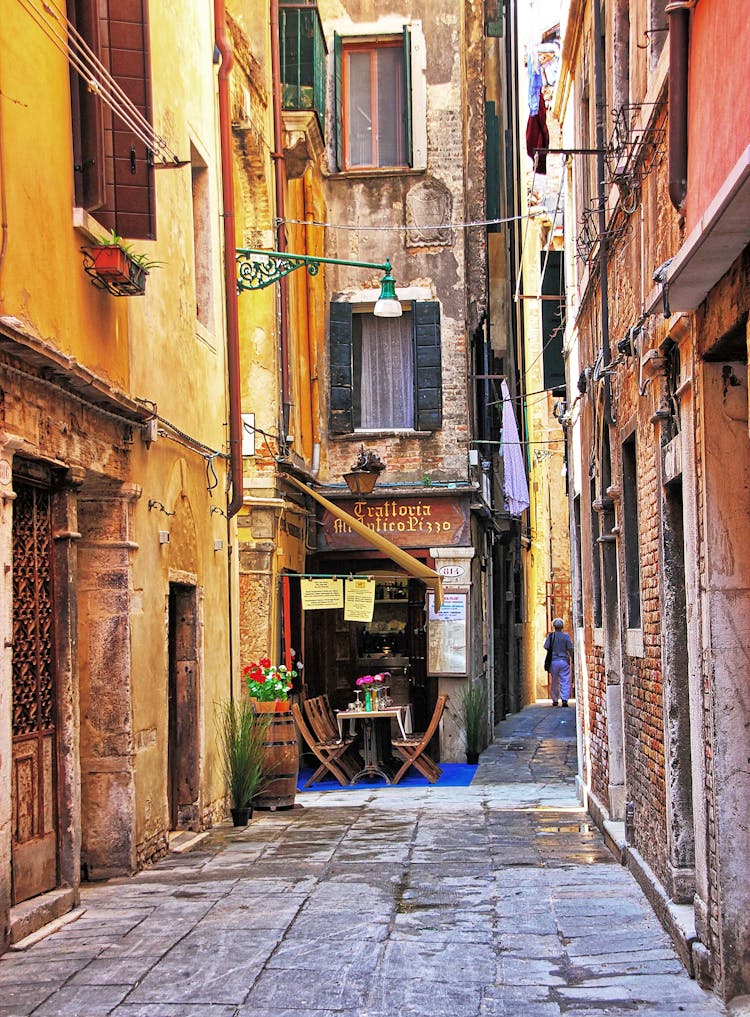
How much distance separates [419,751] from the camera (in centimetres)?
1533

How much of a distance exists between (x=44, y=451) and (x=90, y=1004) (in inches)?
118

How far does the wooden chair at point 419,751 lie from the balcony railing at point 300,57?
737 cm

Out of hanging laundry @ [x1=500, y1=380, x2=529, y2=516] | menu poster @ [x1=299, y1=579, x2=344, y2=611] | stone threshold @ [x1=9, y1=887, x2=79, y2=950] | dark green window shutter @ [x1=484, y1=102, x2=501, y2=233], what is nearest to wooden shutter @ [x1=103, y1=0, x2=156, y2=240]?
stone threshold @ [x1=9, y1=887, x2=79, y2=950]

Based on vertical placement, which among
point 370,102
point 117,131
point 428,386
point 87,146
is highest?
point 370,102

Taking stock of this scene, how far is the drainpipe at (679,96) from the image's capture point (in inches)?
224

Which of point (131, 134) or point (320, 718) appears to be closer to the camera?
point (131, 134)

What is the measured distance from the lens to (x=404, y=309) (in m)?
19.0

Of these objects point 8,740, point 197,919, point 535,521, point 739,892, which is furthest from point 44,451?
point 535,521

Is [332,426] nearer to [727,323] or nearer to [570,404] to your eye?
[570,404]

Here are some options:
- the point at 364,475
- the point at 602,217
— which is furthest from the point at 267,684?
the point at 602,217

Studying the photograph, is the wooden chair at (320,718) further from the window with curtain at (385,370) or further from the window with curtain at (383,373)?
the window with curtain at (383,373)

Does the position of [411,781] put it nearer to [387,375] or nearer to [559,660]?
[387,375]

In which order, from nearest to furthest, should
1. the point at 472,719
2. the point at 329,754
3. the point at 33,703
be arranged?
the point at 33,703 < the point at 329,754 < the point at 472,719

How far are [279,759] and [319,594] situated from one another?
3607 mm
